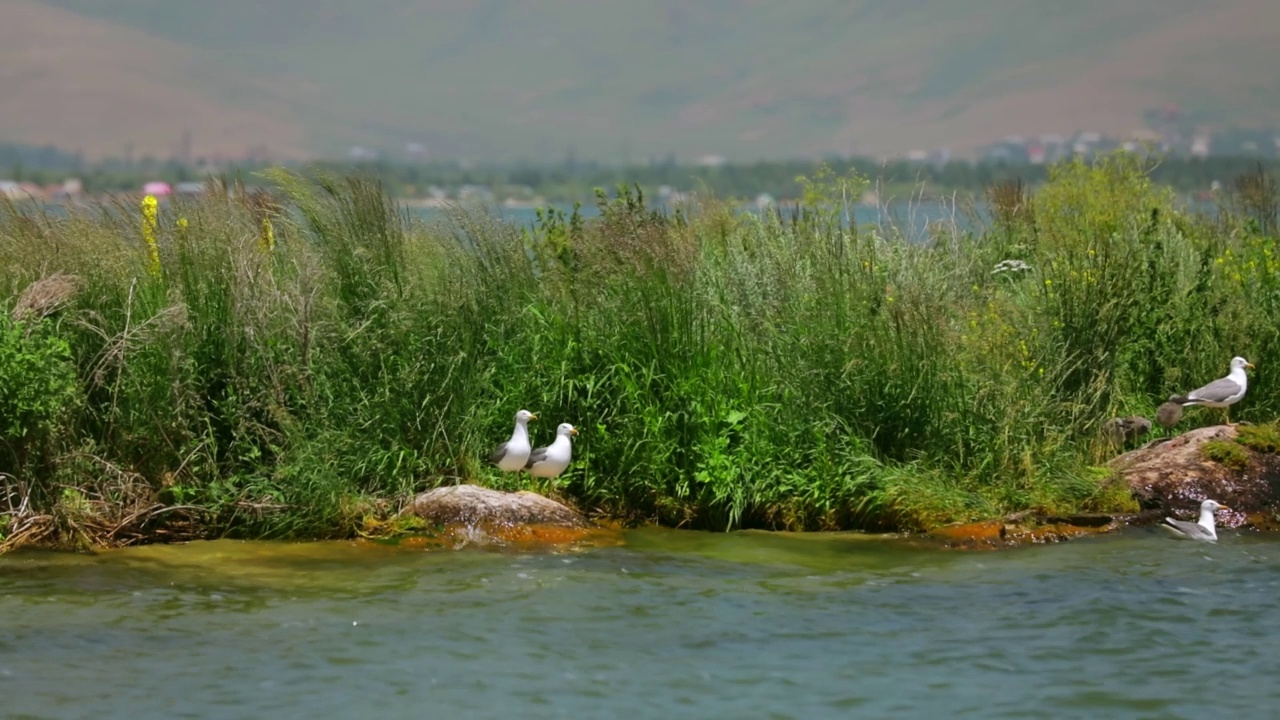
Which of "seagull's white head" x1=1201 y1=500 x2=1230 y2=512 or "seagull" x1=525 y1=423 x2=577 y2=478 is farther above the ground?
"seagull" x1=525 y1=423 x2=577 y2=478

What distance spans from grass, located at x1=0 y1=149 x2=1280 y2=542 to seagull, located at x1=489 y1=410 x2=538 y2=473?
0.37 metres

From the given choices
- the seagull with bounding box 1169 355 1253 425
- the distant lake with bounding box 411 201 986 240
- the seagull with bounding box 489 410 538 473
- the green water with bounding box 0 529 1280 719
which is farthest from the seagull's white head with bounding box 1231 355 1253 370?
the seagull with bounding box 489 410 538 473

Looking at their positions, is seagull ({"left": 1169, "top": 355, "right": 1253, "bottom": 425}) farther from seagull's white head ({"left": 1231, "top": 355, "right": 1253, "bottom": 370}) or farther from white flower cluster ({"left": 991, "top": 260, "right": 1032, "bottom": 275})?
white flower cluster ({"left": 991, "top": 260, "right": 1032, "bottom": 275})

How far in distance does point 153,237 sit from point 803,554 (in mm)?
4891

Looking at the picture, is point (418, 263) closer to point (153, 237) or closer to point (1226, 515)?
point (153, 237)

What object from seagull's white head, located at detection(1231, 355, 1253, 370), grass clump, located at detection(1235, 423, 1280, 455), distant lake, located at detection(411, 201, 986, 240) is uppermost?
distant lake, located at detection(411, 201, 986, 240)

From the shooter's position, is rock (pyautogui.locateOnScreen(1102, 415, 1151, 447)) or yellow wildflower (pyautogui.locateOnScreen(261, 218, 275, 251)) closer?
yellow wildflower (pyautogui.locateOnScreen(261, 218, 275, 251))

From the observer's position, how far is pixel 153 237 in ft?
34.6

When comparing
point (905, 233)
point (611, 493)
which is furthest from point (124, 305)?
point (905, 233)

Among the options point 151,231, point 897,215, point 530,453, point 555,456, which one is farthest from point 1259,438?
point 151,231

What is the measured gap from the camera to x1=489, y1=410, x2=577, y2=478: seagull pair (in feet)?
33.1

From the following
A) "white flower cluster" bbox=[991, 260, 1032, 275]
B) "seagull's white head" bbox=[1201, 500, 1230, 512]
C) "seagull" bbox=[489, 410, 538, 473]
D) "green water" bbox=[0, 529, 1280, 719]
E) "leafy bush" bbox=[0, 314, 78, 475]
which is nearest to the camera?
"green water" bbox=[0, 529, 1280, 719]

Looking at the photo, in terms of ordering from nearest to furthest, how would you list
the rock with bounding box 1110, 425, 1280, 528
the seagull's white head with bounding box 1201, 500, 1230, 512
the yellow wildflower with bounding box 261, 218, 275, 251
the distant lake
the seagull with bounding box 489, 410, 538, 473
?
1. the seagull with bounding box 489, 410, 538, 473
2. the seagull's white head with bounding box 1201, 500, 1230, 512
3. the rock with bounding box 1110, 425, 1280, 528
4. the yellow wildflower with bounding box 261, 218, 275, 251
5. the distant lake

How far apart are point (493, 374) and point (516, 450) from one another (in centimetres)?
93
